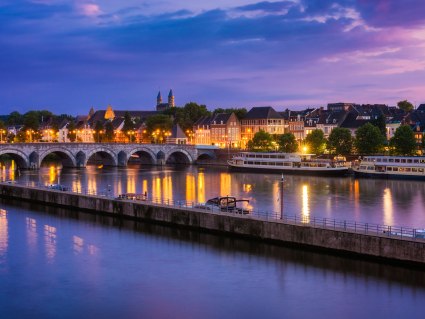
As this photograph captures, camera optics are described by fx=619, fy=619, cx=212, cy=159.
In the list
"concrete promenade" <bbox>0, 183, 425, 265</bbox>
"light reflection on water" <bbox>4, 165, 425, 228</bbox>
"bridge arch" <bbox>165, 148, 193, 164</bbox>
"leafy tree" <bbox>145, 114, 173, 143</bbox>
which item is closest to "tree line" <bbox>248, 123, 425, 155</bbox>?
"bridge arch" <bbox>165, 148, 193, 164</bbox>

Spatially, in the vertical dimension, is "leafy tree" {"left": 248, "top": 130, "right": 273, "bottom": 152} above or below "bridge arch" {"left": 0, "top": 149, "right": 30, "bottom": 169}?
above

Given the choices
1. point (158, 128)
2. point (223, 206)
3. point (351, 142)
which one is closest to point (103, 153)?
point (158, 128)

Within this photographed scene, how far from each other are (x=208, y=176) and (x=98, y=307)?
59.1m

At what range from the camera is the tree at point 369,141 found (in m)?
97.5

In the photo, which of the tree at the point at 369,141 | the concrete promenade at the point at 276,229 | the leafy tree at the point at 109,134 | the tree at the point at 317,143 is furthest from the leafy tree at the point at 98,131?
the concrete promenade at the point at 276,229

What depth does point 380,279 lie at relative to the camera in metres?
27.5

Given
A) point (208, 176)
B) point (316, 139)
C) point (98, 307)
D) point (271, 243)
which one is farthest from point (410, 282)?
point (316, 139)

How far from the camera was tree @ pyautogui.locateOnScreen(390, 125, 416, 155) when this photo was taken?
94438mm

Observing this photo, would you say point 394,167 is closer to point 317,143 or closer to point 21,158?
point 317,143

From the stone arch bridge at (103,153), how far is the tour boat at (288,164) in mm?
15647

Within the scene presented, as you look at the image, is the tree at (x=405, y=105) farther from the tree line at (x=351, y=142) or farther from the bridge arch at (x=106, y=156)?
the bridge arch at (x=106, y=156)

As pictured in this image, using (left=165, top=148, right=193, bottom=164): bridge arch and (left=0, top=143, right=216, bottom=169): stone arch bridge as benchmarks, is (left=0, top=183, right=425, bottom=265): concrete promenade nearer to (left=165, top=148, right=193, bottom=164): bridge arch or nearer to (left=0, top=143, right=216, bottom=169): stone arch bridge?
(left=0, top=143, right=216, bottom=169): stone arch bridge

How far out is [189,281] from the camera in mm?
28703

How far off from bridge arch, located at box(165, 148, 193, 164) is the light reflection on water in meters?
24.7
